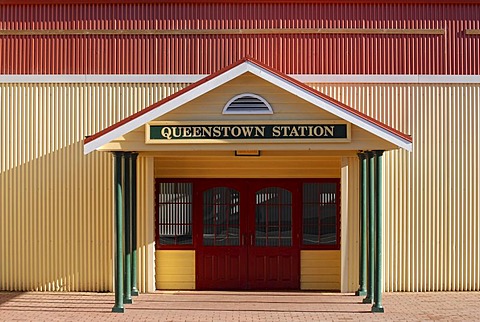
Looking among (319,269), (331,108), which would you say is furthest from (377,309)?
(331,108)

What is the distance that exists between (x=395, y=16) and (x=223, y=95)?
4.64 metres

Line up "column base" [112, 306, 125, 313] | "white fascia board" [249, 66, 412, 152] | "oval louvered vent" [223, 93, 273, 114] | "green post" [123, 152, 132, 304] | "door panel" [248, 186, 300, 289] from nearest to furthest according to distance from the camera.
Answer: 1. "white fascia board" [249, 66, 412, 152]
2. "oval louvered vent" [223, 93, 273, 114]
3. "column base" [112, 306, 125, 313]
4. "green post" [123, 152, 132, 304]
5. "door panel" [248, 186, 300, 289]

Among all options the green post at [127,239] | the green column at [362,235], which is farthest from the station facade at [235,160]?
the green post at [127,239]

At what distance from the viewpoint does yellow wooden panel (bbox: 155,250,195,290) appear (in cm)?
1511

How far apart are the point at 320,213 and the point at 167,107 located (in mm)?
4582

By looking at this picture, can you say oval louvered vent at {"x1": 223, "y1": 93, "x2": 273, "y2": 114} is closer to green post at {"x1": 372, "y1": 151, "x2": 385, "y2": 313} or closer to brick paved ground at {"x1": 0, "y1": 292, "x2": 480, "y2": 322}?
green post at {"x1": 372, "y1": 151, "x2": 385, "y2": 313}

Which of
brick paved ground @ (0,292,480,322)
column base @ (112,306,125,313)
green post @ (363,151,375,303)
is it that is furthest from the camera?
green post @ (363,151,375,303)

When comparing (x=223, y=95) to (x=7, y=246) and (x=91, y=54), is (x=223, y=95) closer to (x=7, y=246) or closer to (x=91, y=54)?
(x=91, y=54)

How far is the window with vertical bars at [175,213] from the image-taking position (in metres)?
15.3

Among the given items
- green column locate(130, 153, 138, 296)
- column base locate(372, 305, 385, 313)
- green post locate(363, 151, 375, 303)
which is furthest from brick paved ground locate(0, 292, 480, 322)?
green post locate(363, 151, 375, 303)

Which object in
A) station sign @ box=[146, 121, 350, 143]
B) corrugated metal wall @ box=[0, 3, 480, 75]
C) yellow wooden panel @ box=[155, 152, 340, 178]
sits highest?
corrugated metal wall @ box=[0, 3, 480, 75]

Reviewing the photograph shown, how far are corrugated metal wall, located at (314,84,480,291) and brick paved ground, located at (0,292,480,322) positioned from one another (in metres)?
0.53

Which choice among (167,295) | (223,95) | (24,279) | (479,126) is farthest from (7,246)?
(479,126)

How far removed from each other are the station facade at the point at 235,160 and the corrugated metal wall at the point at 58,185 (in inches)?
1.1
